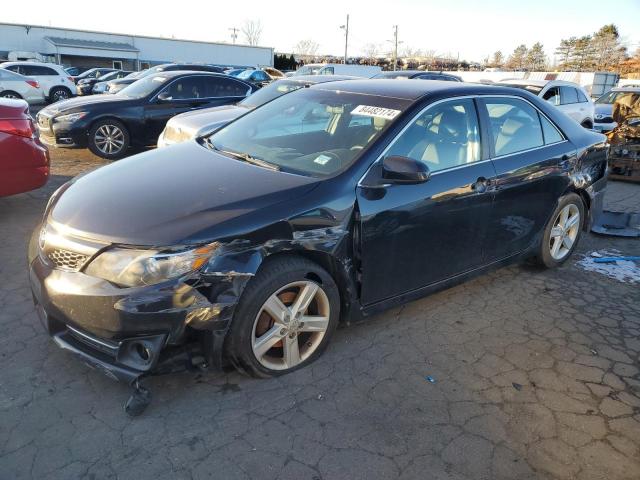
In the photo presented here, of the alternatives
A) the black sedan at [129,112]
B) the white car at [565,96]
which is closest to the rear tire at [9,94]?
the black sedan at [129,112]

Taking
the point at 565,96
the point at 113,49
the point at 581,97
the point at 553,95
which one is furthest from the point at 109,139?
the point at 113,49

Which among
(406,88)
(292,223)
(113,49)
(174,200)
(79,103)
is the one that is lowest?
(292,223)

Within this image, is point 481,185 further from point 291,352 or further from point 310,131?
point 291,352

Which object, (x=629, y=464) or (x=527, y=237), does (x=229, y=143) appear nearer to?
(x=527, y=237)

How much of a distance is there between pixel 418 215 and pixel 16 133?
13.3ft

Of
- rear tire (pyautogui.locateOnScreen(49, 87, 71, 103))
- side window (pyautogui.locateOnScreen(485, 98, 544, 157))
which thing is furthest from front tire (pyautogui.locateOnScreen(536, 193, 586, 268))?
rear tire (pyautogui.locateOnScreen(49, 87, 71, 103))

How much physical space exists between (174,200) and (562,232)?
3.49 m

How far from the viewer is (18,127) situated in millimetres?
4887

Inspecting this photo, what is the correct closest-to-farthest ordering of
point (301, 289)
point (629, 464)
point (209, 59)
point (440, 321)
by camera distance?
point (629, 464) < point (301, 289) < point (440, 321) < point (209, 59)

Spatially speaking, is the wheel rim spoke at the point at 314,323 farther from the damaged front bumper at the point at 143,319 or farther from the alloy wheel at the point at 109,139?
the alloy wheel at the point at 109,139

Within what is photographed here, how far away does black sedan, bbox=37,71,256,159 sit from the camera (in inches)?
320

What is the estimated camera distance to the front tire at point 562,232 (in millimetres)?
4352

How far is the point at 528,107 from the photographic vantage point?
4117 millimetres

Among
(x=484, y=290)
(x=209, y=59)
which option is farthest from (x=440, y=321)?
(x=209, y=59)
